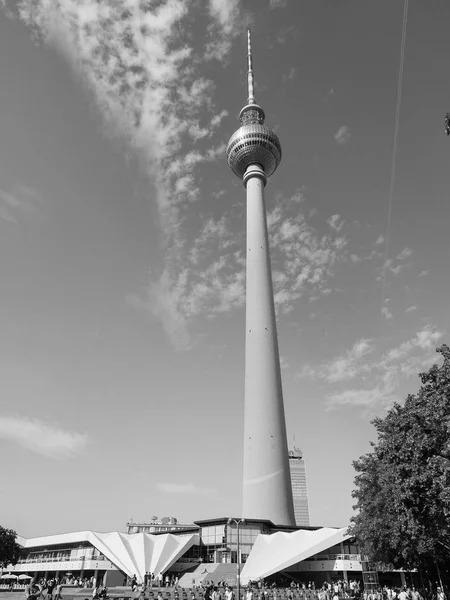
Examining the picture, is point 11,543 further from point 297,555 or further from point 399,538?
point 399,538

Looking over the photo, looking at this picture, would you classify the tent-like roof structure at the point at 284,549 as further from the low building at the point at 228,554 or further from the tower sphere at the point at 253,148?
the tower sphere at the point at 253,148

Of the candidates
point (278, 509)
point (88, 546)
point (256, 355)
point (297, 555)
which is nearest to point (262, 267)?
point (256, 355)

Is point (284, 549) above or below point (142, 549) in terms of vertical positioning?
below

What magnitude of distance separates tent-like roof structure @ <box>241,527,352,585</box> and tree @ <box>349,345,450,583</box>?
16137 millimetres

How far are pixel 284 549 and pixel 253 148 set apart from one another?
77740 millimetres

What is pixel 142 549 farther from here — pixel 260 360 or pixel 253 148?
pixel 253 148

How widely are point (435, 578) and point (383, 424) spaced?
1809 centimetres

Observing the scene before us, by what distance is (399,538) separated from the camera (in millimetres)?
34000

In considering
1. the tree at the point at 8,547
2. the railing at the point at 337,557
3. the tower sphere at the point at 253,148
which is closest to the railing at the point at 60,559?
the tree at the point at 8,547

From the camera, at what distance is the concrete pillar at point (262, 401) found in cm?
7050

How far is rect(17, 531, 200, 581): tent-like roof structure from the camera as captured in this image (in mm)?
57875

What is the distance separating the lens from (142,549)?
199 feet

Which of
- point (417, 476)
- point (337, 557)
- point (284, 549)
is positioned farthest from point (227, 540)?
point (417, 476)

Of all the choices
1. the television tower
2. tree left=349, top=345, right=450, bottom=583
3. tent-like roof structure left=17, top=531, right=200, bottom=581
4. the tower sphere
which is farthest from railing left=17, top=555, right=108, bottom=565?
the tower sphere
